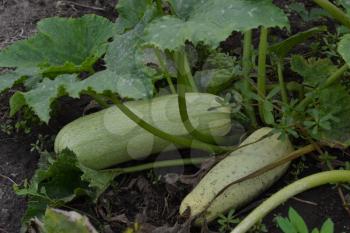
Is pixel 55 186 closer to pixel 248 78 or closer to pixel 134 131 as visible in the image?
pixel 134 131

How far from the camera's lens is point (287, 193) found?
7.22ft

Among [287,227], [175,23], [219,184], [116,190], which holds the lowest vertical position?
[116,190]

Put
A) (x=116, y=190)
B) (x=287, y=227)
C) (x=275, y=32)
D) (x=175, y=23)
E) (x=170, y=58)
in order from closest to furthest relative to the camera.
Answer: (x=287, y=227) → (x=175, y=23) → (x=116, y=190) → (x=170, y=58) → (x=275, y=32)

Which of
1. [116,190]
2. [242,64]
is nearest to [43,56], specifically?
[116,190]

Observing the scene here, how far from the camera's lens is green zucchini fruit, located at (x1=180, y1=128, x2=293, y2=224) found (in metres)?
2.36

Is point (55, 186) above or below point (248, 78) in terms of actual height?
below

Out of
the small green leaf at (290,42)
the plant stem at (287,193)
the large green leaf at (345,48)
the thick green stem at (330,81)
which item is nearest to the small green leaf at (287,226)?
the plant stem at (287,193)

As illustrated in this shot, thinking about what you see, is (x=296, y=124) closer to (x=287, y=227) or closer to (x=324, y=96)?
(x=324, y=96)

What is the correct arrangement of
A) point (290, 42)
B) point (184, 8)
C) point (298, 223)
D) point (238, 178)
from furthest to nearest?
point (290, 42) → point (238, 178) → point (184, 8) → point (298, 223)

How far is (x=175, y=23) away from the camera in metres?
2.09

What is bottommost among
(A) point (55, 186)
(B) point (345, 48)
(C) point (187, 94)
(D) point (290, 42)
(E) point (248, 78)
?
(A) point (55, 186)

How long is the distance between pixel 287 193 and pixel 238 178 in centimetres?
26

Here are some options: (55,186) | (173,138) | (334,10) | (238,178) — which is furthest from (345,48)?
(55,186)

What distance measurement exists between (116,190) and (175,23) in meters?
0.81
